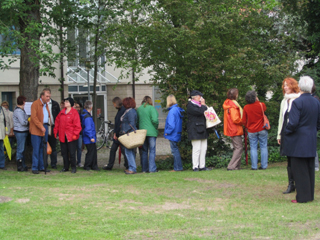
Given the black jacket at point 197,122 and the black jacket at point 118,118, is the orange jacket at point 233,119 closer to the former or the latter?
the black jacket at point 197,122

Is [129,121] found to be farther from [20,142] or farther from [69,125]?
[20,142]

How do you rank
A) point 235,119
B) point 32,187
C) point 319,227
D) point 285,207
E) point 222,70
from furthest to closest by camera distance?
1. point 222,70
2. point 235,119
3. point 32,187
4. point 285,207
5. point 319,227

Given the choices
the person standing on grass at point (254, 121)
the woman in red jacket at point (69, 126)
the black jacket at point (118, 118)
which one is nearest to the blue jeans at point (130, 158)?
the black jacket at point (118, 118)

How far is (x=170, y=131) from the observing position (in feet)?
37.7

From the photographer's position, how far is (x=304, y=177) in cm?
720

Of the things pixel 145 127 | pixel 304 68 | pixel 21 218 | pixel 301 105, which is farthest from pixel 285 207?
pixel 304 68

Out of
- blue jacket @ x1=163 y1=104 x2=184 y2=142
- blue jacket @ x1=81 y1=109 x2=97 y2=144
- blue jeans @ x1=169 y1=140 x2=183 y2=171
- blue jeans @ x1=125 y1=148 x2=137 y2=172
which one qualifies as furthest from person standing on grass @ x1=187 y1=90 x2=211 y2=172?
blue jacket @ x1=81 y1=109 x2=97 y2=144

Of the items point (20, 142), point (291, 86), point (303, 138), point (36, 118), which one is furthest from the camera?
point (20, 142)

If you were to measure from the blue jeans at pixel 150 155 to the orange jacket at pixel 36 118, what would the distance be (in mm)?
2584

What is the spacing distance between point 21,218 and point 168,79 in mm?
7059

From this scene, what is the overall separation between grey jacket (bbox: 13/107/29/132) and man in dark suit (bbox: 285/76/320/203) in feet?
23.3

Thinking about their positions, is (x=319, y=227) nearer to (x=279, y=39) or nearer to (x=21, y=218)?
(x=21, y=218)

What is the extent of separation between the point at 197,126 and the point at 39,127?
381 centimetres

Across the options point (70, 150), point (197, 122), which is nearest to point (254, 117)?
point (197, 122)
